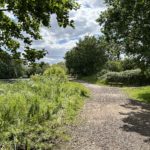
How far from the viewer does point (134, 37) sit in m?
24.6

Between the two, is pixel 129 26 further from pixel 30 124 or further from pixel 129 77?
pixel 129 77

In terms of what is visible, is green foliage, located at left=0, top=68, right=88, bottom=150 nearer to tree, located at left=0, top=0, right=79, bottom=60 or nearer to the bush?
tree, located at left=0, top=0, right=79, bottom=60

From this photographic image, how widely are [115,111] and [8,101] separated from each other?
7078 mm

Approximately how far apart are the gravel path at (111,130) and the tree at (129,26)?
704cm

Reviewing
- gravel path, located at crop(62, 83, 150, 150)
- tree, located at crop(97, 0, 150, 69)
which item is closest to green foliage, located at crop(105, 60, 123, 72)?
tree, located at crop(97, 0, 150, 69)

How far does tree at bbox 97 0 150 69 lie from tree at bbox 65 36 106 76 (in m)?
40.2

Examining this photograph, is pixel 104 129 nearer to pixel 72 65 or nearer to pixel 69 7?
pixel 69 7

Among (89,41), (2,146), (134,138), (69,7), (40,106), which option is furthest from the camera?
(89,41)

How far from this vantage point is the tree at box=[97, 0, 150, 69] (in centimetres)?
2226

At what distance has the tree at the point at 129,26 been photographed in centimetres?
2226

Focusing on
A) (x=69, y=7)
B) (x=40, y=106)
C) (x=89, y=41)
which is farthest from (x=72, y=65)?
(x=69, y=7)

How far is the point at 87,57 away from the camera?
68625 mm

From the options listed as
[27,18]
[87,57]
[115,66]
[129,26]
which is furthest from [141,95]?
[87,57]

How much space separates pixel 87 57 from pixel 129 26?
145 feet
